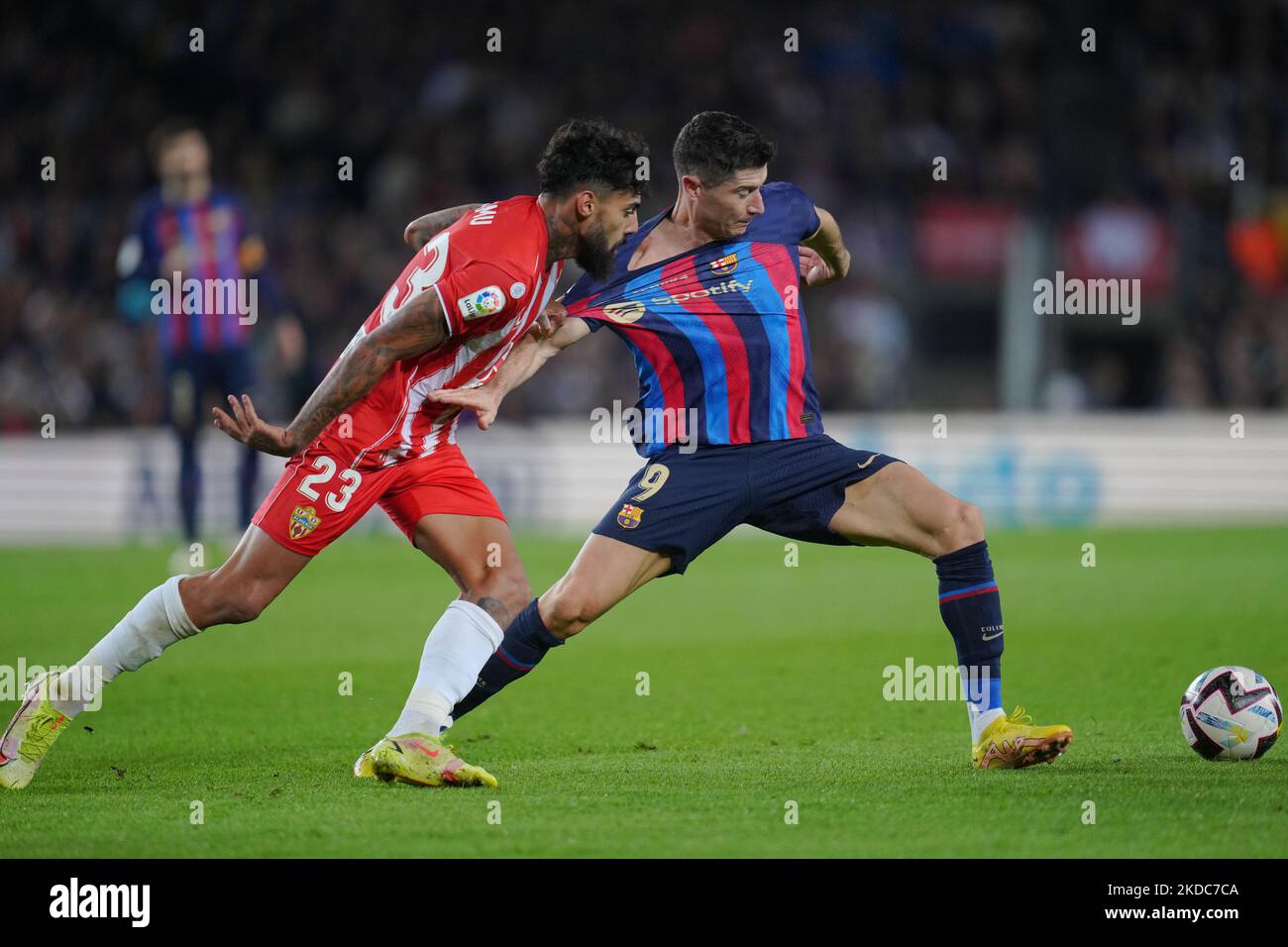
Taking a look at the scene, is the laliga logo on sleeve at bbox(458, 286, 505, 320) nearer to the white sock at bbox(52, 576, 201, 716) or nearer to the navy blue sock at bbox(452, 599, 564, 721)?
the navy blue sock at bbox(452, 599, 564, 721)

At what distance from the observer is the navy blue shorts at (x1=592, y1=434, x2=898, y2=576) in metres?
5.71

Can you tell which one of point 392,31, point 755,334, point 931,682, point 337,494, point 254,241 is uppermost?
point 392,31

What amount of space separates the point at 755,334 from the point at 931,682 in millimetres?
2495

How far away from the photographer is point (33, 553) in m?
14.6

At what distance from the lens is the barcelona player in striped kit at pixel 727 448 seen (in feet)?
18.7

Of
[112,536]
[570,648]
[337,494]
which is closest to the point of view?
[337,494]

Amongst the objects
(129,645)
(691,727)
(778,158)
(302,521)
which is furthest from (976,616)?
(778,158)

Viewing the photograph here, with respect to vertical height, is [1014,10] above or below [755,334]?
above

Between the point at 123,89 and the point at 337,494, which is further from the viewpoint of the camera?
the point at 123,89

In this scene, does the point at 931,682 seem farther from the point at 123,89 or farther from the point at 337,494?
the point at 123,89

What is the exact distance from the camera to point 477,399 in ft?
17.8

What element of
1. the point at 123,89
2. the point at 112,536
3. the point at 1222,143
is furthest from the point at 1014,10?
the point at 112,536

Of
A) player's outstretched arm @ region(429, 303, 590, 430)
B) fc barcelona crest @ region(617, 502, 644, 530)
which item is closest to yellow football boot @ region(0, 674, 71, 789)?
player's outstretched arm @ region(429, 303, 590, 430)
